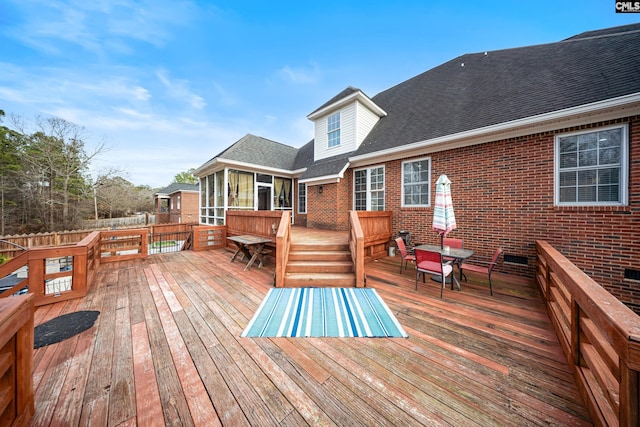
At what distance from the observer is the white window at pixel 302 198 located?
34.3 ft

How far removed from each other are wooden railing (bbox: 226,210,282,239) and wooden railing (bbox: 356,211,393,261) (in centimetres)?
232

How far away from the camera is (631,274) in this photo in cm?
395

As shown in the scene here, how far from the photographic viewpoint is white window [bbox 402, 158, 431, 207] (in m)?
6.61

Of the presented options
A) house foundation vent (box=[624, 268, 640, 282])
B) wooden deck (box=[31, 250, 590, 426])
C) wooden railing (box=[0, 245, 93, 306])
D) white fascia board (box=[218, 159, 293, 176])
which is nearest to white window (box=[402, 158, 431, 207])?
wooden deck (box=[31, 250, 590, 426])

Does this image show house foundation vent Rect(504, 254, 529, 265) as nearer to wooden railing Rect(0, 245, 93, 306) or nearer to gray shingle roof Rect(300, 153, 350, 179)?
gray shingle roof Rect(300, 153, 350, 179)

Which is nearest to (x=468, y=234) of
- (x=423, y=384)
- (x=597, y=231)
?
(x=597, y=231)

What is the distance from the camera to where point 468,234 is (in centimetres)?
586

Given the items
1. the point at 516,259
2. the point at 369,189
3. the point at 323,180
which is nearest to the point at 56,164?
the point at 323,180

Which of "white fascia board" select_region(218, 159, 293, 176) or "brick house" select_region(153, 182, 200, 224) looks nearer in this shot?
"white fascia board" select_region(218, 159, 293, 176)

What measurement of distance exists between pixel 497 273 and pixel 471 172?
281cm

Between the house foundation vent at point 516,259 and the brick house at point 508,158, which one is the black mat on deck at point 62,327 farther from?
the house foundation vent at point 516,259

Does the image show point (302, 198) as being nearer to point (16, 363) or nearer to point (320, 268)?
point (320, 268)

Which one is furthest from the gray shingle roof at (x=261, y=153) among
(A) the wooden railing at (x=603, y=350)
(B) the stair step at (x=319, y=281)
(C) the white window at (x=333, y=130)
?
(A) the wooden railing at (x=603, y=350)

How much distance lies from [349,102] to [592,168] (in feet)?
23.9
